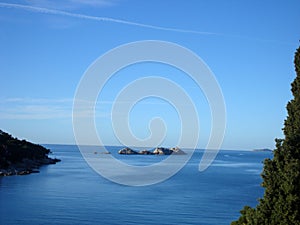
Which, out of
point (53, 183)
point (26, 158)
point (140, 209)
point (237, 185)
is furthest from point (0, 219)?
point (26, 158)

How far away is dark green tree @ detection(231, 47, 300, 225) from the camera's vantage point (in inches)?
420

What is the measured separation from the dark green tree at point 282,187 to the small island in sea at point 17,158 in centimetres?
6417

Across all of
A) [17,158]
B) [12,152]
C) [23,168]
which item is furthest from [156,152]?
[12,152]

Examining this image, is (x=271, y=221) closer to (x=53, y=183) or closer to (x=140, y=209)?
(x=140, y=209)

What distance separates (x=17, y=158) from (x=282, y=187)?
74.4 metres

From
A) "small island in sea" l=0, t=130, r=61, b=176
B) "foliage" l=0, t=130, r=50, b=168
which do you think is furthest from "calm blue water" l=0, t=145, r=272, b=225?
"foliage" l=0, t=130, r=50, b=168

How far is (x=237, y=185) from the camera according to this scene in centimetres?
6047

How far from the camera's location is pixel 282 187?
10977mm

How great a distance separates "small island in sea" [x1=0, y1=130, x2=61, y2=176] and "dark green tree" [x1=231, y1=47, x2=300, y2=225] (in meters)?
64.2

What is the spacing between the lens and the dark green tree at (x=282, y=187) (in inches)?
420

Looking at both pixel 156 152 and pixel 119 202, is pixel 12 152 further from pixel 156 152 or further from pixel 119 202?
pixel 156 152

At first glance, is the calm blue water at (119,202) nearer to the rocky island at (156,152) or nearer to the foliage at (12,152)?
the foliage at (12,152)

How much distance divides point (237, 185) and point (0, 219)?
123 ft

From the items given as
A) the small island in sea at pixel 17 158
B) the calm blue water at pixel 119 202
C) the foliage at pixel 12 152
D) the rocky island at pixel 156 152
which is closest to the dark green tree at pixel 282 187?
the calm blue water at pixel 119 202
